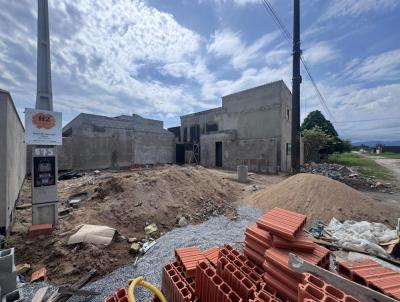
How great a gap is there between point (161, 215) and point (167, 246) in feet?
5.32

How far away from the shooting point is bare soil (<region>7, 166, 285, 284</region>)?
12.0ft

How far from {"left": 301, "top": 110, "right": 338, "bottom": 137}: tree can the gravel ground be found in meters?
33.6

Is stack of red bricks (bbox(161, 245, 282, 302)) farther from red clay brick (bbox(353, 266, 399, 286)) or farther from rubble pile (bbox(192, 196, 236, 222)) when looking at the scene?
rubble pile (bbox(192, 196, 236, 222))

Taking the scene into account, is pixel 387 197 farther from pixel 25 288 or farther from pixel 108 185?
pixel 25 288

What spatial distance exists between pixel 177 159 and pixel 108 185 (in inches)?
706

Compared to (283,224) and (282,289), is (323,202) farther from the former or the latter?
(282,289)

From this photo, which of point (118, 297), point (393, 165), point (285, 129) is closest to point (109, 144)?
point (285, 129)

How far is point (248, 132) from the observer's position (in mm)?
19953

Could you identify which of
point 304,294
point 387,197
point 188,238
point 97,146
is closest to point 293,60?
point 387,197

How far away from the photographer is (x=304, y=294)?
5.42ft

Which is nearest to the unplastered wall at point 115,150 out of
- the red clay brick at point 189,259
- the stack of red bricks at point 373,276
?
the red clay brick at point 189,259

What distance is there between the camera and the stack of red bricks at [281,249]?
220cm

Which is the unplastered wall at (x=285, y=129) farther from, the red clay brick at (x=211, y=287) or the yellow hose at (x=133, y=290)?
the yellow hose at (x=133, y=290)

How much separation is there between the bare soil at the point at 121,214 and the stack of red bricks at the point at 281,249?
8.63 feet
